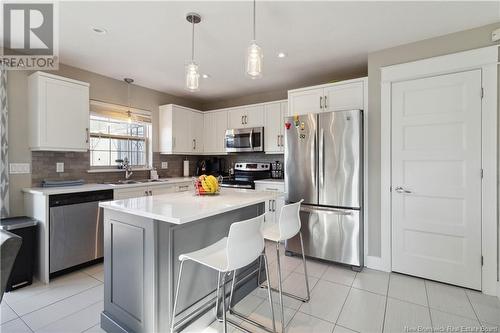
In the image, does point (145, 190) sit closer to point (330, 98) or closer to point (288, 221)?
point (288, 221)

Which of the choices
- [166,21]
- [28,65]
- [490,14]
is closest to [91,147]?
[28,65]

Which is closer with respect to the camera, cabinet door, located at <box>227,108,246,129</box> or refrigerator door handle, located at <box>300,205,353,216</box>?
refrigerator door handle, located at <box>300,205,353,216</box>

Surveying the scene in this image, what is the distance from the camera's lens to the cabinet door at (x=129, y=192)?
3.09 meters

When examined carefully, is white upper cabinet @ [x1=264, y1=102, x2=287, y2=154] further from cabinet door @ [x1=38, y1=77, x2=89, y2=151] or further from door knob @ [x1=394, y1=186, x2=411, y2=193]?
cabinet door @ [x1=38, y1=77, x2=89, y2=151]

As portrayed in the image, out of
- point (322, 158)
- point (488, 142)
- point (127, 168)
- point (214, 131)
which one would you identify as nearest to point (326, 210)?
point (322, 158)

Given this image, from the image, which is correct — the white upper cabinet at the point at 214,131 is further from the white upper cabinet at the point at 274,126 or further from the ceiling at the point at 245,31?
the ceiling at the point at 245,31

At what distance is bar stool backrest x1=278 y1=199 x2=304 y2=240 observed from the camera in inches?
75.0

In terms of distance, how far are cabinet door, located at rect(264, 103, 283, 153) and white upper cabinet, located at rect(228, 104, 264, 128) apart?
0.12 metres

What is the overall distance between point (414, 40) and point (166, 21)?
2514 mm

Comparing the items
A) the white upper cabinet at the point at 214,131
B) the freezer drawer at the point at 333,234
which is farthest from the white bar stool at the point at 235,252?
the white upper cabinet at the point at 214,131

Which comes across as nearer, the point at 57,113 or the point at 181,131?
the point at 57,113

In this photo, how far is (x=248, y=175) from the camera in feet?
13.5

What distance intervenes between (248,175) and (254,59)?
2553 millimetres

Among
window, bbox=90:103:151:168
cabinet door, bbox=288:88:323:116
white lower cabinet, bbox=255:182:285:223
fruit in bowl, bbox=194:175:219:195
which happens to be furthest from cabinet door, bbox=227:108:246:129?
fruit in bowl, bbox=194:175:219:195
